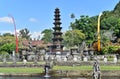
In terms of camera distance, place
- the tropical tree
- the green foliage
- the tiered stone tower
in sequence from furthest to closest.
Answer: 1. the tropical tree
2. the tiered stone tower
3. the green foliage

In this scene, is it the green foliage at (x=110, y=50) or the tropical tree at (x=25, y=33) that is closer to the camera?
the green foliage at (x=110, y=50)

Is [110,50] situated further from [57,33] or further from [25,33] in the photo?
[25,33]

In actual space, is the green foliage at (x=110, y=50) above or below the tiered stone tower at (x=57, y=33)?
below

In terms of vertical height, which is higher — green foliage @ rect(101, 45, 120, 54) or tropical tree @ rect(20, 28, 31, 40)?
tropical tree @ rect(20, 28, 31, 40)

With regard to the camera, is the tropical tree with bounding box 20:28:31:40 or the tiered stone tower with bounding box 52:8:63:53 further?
the tropical tree with bounding box 20:28:31:40

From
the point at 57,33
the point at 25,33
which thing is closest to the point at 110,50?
the point at 57,33

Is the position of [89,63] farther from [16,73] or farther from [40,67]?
[16,73]

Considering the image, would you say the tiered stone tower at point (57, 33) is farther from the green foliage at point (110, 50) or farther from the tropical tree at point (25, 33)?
the tropical tree at point (25, 33)

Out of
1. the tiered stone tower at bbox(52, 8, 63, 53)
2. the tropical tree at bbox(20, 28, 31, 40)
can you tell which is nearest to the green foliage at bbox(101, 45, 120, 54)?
the tiered stone tower at bbox(52, 8, 63, 53)

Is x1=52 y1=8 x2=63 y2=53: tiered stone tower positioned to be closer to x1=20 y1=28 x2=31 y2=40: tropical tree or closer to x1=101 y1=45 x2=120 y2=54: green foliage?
x1=101 y1=45 x2=120 y2=54: green foliage


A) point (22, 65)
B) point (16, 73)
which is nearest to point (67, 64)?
point (22, 65)

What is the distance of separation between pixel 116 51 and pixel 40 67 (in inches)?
1118

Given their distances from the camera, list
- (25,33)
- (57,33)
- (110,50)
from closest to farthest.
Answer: (110,50), (57,33), (25,33)

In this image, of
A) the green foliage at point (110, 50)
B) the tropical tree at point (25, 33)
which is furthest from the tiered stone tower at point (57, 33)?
the tropical tree at point (25, 33)
